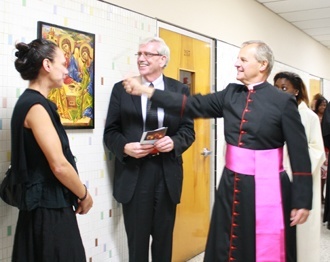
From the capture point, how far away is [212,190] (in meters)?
3.65

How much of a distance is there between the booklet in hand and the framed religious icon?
0.43 m

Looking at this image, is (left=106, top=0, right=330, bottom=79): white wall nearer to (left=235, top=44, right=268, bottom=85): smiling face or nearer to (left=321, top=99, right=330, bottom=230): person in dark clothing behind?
(left=235, top=44, right=268, bottom=85): smiling face

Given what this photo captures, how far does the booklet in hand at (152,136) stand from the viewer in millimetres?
2025

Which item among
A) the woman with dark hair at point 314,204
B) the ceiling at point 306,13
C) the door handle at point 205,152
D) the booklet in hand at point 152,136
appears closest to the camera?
the booklet in hand at point 152,136

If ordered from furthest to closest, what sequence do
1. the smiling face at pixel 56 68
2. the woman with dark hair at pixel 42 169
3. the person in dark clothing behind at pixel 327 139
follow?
1. the person in dark clothing behind at pixel 327 139
2. the smiling face at pixel 56 68
3. the woman with dark hair at pixel 42 169

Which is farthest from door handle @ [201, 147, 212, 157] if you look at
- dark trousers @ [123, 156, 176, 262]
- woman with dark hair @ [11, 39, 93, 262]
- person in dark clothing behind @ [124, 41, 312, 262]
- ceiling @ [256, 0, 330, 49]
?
ceiling @ [256, 0, 330, 49]

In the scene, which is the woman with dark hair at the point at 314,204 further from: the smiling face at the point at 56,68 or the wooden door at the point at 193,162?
the smiling face at the point at 56,68

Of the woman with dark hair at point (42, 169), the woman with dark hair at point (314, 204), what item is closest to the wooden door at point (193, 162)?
the woman with dark hair at point (314, 204)

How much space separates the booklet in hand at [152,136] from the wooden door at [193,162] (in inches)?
39.0

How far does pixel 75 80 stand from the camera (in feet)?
7.14

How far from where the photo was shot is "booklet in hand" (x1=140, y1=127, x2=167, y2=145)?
2.03 meters

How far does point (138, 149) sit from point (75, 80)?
1.82 feet

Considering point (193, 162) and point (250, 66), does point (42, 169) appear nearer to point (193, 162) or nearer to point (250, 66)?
point (250, 66)

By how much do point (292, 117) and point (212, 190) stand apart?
6.67 ft
